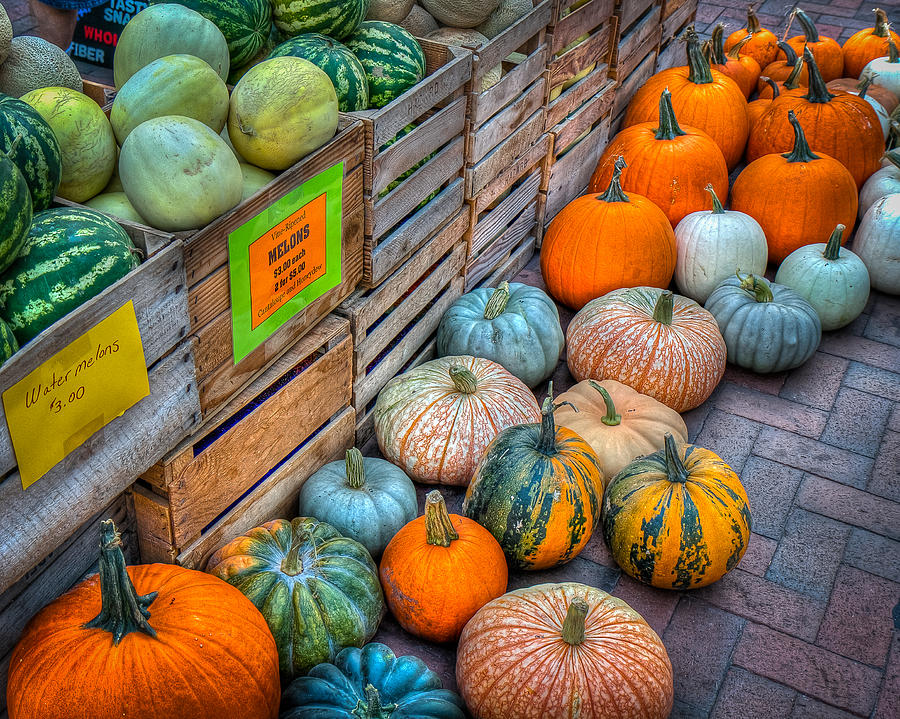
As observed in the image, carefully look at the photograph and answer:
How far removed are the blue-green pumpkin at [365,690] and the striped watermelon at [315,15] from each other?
6.32 ft

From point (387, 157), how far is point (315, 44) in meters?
0.41

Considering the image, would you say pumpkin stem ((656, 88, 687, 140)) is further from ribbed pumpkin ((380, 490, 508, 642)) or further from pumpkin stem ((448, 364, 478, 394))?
ribbed pumpkin ((380, 490, 508, 642))

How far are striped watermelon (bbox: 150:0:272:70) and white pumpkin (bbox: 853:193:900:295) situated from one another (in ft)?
9.91

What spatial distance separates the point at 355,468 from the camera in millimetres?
2838

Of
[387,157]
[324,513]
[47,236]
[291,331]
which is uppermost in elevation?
[47,236]

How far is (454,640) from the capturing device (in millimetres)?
2707

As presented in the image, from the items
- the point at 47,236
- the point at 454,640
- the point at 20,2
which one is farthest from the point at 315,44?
the point at 20,2

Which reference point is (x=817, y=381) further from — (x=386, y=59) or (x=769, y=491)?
(x=386, y=59)

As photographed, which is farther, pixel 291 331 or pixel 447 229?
pixel 447 229

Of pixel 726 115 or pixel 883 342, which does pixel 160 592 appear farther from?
pixel 726 115

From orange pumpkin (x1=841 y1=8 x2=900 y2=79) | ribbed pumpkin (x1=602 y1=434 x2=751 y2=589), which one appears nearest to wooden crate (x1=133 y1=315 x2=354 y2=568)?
ribbed pumpkin (x1=602 y1=434 x2=751 y2=589)

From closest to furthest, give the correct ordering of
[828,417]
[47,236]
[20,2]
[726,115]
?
[47,236], [828,417], [726,115], [20,2]

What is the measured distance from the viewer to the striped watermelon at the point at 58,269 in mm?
1870

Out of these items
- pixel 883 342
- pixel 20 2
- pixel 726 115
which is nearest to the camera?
pixel 883 342
